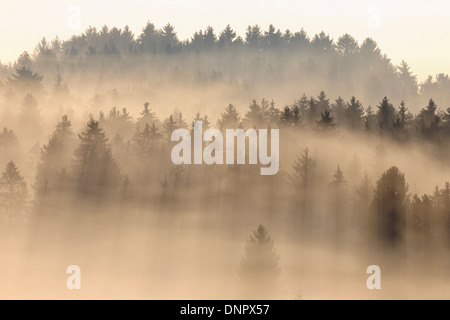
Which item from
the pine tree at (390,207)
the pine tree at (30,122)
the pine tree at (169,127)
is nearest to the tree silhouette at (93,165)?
the pine tree at (169,127)

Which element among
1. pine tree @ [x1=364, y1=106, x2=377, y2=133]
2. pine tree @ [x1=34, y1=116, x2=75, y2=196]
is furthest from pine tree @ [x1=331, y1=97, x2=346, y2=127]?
pine tree @ [x1=34, y1=116, x2=75, y2=196]

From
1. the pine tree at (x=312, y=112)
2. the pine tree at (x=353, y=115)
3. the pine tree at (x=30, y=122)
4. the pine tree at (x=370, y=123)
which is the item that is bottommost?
the pine tree at (x=370, y=123)

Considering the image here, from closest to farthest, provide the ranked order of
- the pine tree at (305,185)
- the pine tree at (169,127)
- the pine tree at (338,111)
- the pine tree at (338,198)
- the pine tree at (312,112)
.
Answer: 1. the pine tree at (338,198)
2. the pine tree at (305,185)
3. the pine tree at (169,127)
4. the pine tree at (312,112)
5. the pine tree at (338,111)

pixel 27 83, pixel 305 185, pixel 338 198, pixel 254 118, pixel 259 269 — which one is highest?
pixel 27 83

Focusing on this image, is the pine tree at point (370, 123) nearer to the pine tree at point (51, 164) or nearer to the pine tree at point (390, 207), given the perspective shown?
the pine tree at point (390, 207)

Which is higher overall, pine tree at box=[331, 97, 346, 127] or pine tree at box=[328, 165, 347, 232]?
pine tree at box=[331, 97, 346, 127]

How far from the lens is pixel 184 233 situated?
9725cm

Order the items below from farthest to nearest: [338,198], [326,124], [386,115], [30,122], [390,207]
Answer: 1. [30,122]
2. [386,115]
3. [326,124]
4. [338,198]
5. [390,207]

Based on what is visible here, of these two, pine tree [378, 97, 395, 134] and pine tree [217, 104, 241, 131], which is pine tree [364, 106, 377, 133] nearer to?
pine tree [378, 97, 395, 134]

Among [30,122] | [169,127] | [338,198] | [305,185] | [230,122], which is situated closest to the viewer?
[338,198]

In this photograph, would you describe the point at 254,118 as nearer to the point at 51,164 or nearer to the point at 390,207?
the point at 51,164

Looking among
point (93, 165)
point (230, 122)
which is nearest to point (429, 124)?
point (230, 122)

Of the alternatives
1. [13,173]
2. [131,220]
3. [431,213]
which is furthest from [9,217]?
[431,213]
